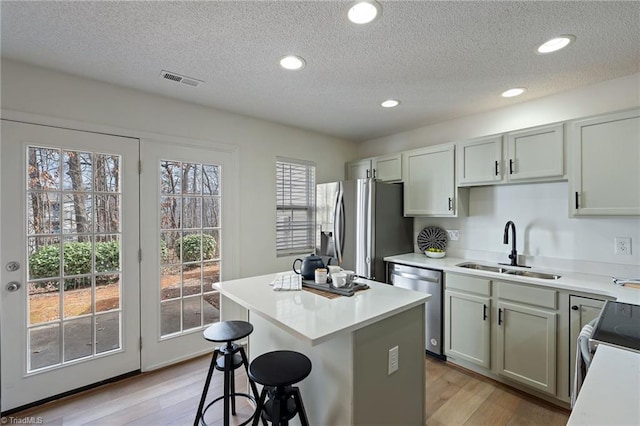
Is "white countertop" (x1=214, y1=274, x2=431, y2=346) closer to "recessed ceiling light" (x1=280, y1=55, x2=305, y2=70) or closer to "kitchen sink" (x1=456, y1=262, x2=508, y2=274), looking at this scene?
"kitchen sink" (x1=456, y1=262, x2=508, y2=274)

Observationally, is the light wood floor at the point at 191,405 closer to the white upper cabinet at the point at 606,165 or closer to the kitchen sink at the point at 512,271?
the kitchen sink at the point at 512,271

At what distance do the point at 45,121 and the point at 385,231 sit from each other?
311 cm

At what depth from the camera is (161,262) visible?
2.70 meters

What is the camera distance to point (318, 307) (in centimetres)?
159

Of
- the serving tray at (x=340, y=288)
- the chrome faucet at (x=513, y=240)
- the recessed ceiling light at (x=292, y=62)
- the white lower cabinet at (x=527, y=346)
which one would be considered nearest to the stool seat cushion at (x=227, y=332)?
the serving tray at (x=340, y=288)

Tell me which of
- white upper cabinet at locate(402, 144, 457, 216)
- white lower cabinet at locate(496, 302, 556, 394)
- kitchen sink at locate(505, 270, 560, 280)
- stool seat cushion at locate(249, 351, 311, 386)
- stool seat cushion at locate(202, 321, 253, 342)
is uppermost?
white upper cabinet at locate(402, 144, 457, 216)

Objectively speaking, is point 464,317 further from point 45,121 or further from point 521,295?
point 45,121

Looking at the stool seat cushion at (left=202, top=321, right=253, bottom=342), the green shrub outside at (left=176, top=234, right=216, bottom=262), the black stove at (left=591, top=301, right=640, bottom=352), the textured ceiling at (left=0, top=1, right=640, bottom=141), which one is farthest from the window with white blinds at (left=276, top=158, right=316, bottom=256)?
the black stove at (left=591, top=301, right=640, bottom=352)

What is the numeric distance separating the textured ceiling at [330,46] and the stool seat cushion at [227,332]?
5.84ft

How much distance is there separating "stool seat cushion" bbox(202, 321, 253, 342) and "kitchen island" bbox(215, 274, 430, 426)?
0.65 ft

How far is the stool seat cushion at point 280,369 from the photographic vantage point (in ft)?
4.47

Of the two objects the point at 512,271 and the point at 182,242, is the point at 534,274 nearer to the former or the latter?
the point at 512,271

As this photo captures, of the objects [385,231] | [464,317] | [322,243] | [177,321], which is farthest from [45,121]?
[464,317]

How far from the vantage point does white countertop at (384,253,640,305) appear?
6.00ft
